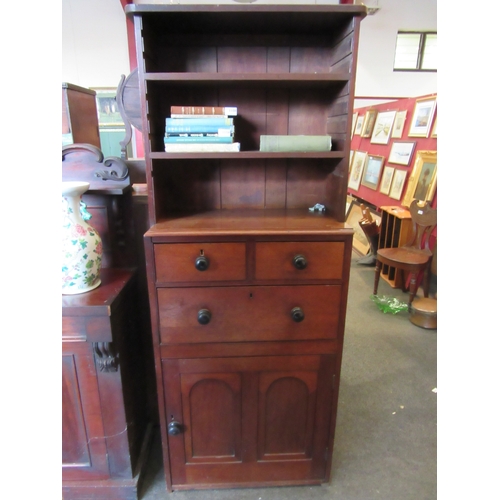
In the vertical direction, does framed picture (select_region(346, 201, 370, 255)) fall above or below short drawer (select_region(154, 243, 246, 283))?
below

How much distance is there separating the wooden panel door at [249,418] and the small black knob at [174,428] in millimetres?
11

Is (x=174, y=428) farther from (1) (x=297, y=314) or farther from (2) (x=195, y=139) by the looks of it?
(2) (x=195, y=139)

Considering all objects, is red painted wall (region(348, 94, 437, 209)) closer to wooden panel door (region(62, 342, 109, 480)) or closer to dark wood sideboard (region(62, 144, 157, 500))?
dark wood sideboard (region(62, 144, 157, 500))

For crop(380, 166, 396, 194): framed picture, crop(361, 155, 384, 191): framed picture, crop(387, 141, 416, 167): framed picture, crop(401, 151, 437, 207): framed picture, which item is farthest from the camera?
crop(361, 155, 384, 191): framed picture

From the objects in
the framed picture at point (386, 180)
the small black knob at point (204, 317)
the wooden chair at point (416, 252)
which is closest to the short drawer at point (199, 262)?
the small black knob at point (204, 317)

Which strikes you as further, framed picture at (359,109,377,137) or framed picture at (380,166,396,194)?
framed picture at (359,109,377,137)

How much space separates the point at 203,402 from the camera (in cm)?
126

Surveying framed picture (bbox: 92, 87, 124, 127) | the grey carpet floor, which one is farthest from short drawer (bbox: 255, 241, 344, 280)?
framed picture (bbox: 92, 87, 124, 127)

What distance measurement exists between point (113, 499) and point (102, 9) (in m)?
5.55

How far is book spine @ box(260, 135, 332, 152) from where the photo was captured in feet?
3.70

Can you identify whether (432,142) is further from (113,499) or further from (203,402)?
(113,499)

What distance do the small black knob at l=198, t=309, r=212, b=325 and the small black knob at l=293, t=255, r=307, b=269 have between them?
1.07 ft

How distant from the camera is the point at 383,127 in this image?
4.05 metres

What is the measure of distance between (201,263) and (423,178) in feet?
9.14
